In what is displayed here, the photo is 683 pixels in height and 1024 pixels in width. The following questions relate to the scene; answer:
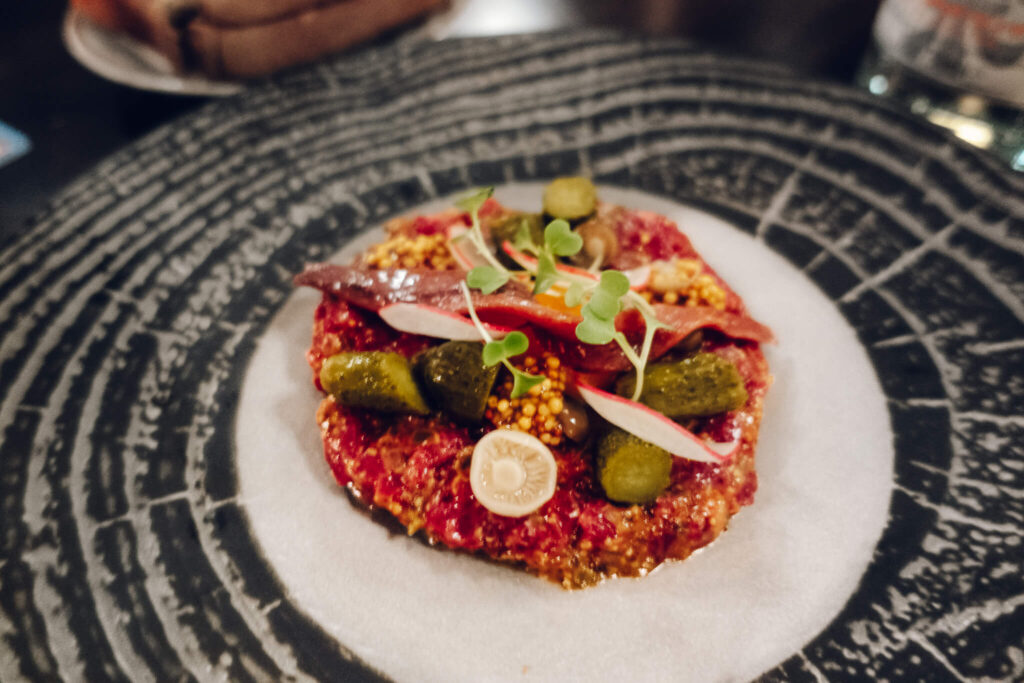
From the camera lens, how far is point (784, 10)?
471cm

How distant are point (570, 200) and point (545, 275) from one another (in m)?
0.61

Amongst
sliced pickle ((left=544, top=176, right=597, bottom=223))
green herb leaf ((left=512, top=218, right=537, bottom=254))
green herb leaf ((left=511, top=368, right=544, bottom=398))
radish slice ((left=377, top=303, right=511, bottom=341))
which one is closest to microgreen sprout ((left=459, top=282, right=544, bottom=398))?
green herb leaf ((left=511, top=368, right=544, bottom=398))

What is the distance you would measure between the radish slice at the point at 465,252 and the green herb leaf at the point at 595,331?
762 millimetres

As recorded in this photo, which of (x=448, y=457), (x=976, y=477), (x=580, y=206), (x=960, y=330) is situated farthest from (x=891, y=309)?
(x=448, y=457)

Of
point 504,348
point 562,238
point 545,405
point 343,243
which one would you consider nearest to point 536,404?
point 545,405

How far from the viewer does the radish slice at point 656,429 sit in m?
2.19

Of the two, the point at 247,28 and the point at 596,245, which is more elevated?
the point at 247,28

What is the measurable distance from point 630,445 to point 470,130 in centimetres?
229

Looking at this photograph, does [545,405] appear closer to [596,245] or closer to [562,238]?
[562,238]

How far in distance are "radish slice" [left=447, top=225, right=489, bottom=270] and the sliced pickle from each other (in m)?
0.39

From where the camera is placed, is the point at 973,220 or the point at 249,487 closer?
the point at 249,487

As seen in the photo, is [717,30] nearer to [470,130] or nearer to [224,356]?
[470,130]

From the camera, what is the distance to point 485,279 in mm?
2531

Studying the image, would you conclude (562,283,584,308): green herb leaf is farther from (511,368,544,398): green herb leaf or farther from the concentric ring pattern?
the concentric ring pattern
